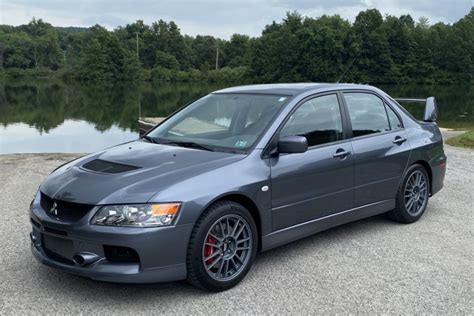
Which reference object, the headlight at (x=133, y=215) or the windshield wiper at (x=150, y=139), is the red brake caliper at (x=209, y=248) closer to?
the headlight at (x=133, y=215)

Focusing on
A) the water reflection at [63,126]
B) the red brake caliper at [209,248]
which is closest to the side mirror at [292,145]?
the red brake caliper at [209,248]

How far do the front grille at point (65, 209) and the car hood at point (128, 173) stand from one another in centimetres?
4

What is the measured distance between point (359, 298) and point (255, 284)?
83 centimetres

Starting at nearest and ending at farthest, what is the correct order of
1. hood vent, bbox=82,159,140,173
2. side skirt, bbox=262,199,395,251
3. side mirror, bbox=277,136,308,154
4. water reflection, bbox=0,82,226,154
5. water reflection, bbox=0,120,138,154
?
hood vent, bbox=82,159,140,173
side mirror, bbox=277,136,308,154
side skirt, bbox=262,199,395,251
water reflection, bbox=0,120,138,154
water reflection, bbox=0,82,226,154

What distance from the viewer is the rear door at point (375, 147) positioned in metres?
5.36

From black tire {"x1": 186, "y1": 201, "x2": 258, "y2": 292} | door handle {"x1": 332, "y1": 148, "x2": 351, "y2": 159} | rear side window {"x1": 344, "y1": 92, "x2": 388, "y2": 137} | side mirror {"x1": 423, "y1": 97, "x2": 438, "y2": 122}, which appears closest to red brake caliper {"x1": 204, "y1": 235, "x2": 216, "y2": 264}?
black tire {"x1": 186, "y1": 201, "x2": 258, "y2": 292}

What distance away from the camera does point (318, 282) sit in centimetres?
432

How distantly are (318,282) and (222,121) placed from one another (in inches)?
72.1

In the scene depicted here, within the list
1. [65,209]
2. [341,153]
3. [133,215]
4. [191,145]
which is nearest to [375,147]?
[341,153]

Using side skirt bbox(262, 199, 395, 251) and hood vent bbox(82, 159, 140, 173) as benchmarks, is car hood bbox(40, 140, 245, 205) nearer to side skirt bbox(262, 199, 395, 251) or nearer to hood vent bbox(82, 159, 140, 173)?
hood vent bbox(82, 159, 140, 173)

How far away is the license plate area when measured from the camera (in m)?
3.87

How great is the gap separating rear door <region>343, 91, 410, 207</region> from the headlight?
7.59 feet

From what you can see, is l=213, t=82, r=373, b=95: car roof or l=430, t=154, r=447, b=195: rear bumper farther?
l=430, t=154, r=447, b=195: rear bumper

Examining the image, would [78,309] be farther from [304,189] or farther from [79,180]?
[304,189]
